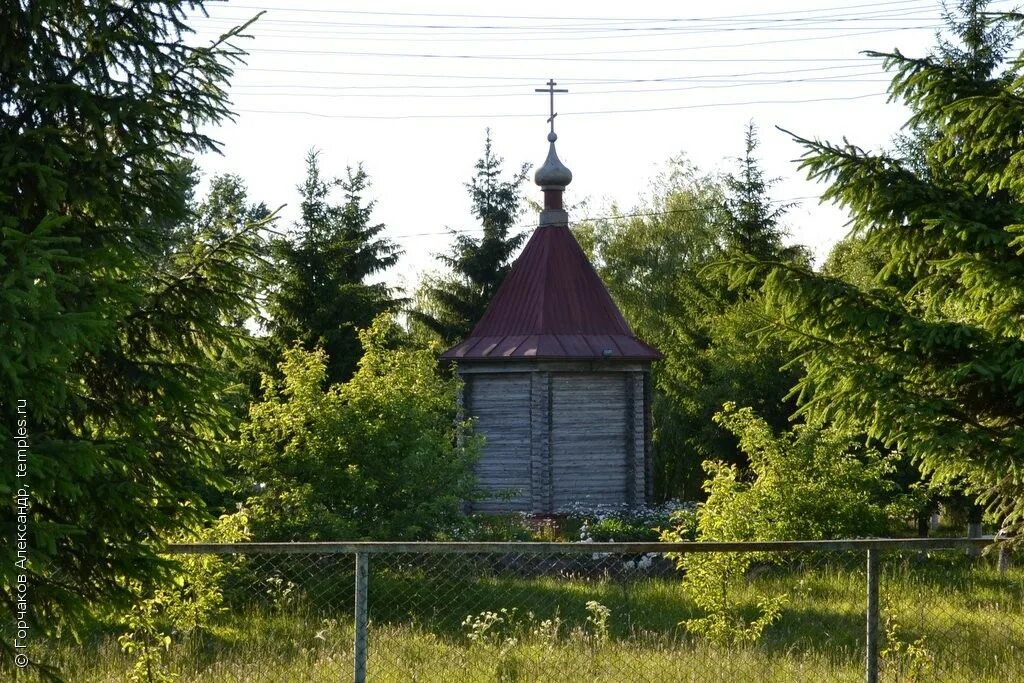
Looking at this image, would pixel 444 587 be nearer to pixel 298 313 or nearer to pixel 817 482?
pixel 817 482

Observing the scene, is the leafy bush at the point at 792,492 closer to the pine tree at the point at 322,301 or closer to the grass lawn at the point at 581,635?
the grass lawn at the point at 581,635

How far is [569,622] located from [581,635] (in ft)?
8.95

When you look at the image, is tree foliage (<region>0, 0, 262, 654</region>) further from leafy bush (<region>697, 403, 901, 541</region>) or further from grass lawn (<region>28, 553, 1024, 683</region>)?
leafy bush (<region>697, 403, 901, 541</region>)

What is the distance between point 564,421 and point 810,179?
1437 cm

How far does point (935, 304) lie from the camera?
795cm

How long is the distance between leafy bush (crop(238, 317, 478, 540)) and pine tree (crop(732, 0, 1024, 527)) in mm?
6087

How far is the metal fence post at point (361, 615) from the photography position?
244 inches

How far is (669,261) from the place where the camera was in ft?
123

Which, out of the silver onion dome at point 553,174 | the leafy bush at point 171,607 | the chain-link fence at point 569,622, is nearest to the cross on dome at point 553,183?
the silver onion dome at point 553,174

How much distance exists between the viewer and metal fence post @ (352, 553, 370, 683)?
6191 mm

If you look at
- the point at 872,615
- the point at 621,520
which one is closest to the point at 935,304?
the point at 872,615

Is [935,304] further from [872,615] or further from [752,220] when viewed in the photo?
[752,220]

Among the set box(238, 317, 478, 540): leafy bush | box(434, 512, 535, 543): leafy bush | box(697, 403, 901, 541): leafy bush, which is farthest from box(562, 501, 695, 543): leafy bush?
box(238, 317, 478, 540): leafy bush

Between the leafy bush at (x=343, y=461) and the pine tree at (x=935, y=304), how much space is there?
6087 mm
